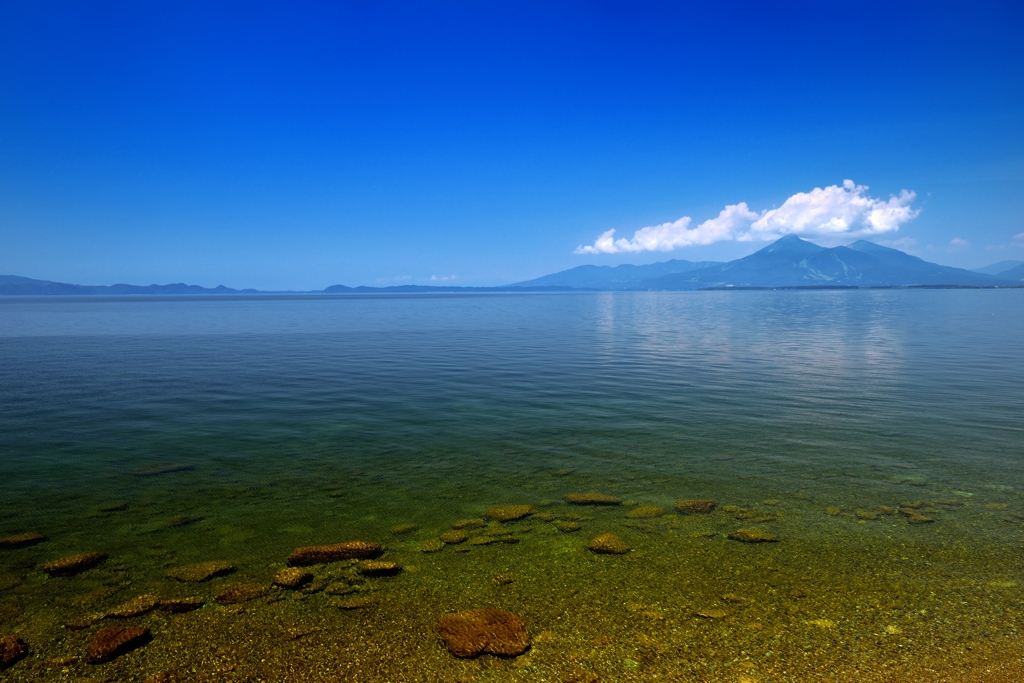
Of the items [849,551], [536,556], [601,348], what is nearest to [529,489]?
[536,556]

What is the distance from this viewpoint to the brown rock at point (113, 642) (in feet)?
27.7

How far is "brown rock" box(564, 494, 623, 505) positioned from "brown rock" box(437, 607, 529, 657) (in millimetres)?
5612

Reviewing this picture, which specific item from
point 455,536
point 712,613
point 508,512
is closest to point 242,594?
point 455,536

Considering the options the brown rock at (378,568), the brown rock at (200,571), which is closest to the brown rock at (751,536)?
the brown rock at (378,568)

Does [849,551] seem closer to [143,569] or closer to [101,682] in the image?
[101,682]

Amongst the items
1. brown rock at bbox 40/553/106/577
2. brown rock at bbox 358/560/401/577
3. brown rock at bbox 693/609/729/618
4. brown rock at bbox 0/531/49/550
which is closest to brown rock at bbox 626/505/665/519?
brown rock at bbox 693/609/729/618

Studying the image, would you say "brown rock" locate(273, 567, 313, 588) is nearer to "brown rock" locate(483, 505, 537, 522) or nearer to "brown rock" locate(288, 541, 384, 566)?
"brown rock" locate(288, 541, 384, 566)

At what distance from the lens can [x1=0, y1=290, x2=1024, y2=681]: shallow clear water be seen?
8.59 metres

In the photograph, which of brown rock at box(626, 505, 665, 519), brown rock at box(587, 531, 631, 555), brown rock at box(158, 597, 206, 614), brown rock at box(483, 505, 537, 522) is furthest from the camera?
brown rock at box(483, 505, 537, 522)

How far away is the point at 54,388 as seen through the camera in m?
31.5

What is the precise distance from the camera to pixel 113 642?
866 cm

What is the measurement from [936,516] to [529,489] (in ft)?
33.4

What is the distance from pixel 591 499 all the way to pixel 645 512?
4.99 feet

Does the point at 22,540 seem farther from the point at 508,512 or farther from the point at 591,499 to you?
the point at 591,499
